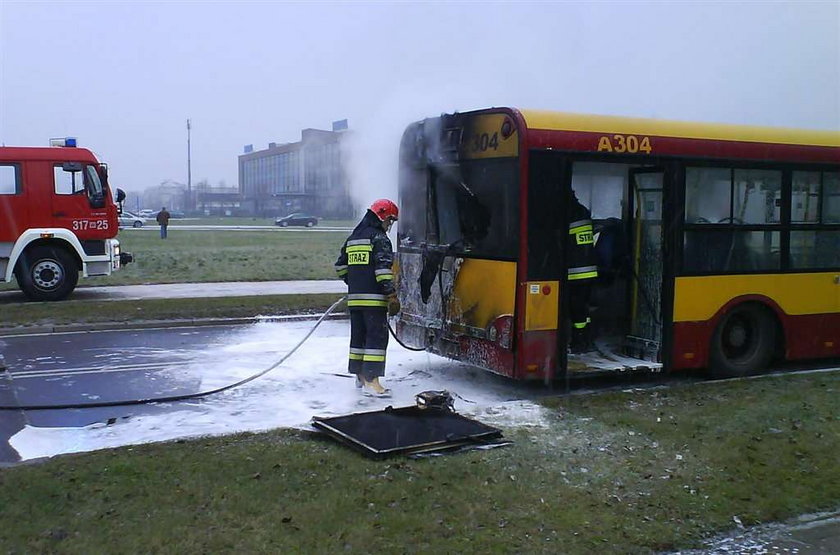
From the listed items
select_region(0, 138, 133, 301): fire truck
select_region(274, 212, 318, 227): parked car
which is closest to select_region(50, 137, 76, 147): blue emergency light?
select_region(0, 138, 133, 301): fire truck

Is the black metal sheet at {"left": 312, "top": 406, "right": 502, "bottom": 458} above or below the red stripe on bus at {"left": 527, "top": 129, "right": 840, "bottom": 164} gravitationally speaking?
below

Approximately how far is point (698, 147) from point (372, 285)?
363cm

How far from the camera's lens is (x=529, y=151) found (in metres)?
7.82

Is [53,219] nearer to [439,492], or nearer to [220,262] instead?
[220,262]

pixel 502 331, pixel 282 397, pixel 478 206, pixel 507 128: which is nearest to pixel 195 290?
pixel 282 397

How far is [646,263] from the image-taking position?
9086 mm

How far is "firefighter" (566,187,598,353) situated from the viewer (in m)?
8.20

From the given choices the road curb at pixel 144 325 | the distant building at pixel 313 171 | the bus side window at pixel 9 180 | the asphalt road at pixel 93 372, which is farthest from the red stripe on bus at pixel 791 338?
the bus side window at pixel 9 180

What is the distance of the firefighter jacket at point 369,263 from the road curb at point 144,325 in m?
5.53

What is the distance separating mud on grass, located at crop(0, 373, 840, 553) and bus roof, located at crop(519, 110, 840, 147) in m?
2.85

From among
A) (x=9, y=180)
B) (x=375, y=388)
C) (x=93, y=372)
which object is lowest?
(x=93, y=372)

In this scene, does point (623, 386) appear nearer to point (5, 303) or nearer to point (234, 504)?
point (234, 504)

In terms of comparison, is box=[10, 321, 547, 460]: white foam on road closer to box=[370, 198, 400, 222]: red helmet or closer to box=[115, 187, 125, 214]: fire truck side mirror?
box=[370, 198, 400, 222]: red helmet

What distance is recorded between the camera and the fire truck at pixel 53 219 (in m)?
16.0
